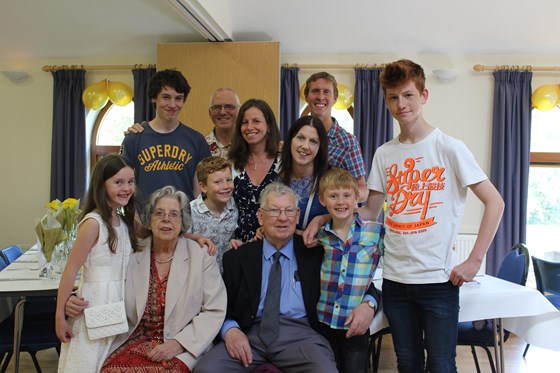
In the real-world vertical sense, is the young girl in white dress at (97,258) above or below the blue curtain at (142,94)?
below

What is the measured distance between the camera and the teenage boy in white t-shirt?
6.08 ft

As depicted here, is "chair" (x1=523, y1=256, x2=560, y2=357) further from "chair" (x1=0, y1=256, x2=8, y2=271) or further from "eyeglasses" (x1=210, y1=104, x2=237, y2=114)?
"chair" (x1=0, y1=256, x2=8, y2=271)

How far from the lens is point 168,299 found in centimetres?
210

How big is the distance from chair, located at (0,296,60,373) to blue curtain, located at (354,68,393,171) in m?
3.45

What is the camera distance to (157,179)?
8.63ft

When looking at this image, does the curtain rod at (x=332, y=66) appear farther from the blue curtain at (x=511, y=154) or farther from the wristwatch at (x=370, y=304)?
the wristwatch at (x=370, y=304)

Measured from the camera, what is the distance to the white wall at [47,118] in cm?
518

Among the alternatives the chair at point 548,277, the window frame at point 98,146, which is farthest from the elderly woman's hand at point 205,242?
the window frame at point 98,146

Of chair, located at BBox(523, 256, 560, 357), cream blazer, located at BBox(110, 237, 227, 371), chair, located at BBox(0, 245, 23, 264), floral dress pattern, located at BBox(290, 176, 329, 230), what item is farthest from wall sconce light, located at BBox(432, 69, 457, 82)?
chair, located at BBox(0, 245, 23, 264)

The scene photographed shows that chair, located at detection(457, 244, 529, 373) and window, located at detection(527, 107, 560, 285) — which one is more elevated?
window, located at detection(527, 107, 560, 285)

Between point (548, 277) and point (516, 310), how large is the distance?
4.42 feet

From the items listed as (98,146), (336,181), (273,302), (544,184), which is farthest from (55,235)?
(544,184)

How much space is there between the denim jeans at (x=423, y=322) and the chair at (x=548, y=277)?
6.79 ft

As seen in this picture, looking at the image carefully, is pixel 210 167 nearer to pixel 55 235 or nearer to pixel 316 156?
pixel 316 156
